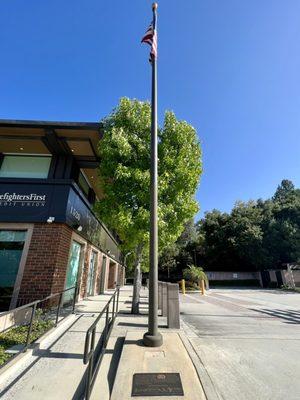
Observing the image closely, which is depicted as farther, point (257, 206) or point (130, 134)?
point (257, 206)

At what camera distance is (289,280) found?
30.8 meters

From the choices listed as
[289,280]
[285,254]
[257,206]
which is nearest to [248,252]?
[285,254]

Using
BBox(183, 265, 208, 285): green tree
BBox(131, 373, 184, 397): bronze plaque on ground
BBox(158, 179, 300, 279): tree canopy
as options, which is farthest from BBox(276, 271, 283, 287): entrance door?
BBox(131, 373, 184, 397): bronze plaque on ground

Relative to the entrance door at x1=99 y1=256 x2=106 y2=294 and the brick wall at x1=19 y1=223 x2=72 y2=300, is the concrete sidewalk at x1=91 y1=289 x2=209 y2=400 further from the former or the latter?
the entrance door at x1=99 y1=256 x2=106 y2=294

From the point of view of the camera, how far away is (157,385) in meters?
3.44

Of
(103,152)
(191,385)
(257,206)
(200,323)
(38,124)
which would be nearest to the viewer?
(191,385)

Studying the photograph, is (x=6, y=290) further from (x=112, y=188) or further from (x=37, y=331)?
→ (x=112, y=188)

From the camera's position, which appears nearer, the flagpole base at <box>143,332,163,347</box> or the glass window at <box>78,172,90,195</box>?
the flagpole base at <box>143,332,163,347</box>

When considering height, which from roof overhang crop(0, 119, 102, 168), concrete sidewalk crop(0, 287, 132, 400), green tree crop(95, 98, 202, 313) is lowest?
concrete sidewalk crop(0, 287, 132, 400)

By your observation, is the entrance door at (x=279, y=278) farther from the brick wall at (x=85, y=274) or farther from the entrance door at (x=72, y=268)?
the entrance door at (x=72, y=268)

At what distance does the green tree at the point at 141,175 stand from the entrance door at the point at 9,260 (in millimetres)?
3110

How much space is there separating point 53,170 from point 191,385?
944 cm

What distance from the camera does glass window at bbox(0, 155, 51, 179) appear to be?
10.3 m

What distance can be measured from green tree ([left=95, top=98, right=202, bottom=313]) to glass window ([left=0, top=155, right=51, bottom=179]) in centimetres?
295
